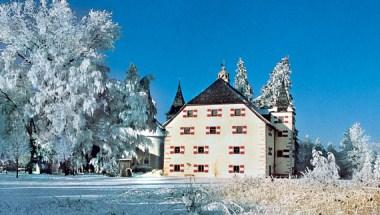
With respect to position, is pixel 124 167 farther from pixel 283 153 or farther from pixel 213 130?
pixel 283 153

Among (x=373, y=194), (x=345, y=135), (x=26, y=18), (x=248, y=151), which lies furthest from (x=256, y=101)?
(x=373, y=194)

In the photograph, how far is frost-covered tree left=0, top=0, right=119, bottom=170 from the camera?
32.9m

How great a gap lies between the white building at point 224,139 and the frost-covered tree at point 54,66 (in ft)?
43.2

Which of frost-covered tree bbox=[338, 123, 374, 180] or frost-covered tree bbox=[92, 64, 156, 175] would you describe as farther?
frost-covered tree bbox=[338, 123, 374, 180]

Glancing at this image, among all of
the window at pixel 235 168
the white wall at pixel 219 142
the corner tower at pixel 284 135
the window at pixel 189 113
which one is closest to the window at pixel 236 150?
the white wall at pixel 219 142

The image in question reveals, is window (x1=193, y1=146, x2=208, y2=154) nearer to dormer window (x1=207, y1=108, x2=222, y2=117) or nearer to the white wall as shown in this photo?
the white wall

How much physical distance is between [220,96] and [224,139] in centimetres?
395

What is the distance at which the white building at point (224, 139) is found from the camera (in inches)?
1753

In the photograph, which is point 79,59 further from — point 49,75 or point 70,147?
point 70,147

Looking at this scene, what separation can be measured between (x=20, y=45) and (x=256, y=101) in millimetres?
35770

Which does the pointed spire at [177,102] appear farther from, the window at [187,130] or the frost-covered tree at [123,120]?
the frost-covered tree at [123,120]

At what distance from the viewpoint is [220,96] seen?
45.9 meters

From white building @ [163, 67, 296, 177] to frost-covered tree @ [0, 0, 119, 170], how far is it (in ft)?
43.2

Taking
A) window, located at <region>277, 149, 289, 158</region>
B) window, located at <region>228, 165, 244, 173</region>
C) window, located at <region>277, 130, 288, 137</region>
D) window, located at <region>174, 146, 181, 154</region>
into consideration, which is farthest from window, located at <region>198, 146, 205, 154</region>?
window, located at <region>277, 130, 288, 137</region>
